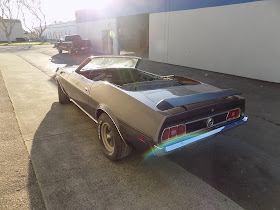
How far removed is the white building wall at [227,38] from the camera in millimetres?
7909

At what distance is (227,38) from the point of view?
30.8 feet

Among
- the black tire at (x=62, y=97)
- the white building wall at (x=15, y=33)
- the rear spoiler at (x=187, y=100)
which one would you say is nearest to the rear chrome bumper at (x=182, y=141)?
the rear spoiler at (x=187, y=100)

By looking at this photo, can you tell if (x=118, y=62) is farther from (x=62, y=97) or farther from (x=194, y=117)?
(x=194, y=117)

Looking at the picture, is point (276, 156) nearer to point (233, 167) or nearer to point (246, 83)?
point (233, 167)

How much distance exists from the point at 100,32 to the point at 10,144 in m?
18.1

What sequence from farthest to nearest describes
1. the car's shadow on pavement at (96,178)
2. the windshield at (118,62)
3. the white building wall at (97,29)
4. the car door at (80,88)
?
1. the white building wall at (97,29)
2. the windshield at (118,62)
3. the car door at (80,88)
4. the car's shadow on pavement at (96,178)

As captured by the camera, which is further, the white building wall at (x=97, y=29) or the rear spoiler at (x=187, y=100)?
the white building wall at (x=97, y=29)

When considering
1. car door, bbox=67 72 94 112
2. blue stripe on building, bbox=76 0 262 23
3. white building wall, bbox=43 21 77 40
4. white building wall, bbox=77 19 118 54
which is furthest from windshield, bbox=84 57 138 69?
white building wall, bbox=43 21 77 40

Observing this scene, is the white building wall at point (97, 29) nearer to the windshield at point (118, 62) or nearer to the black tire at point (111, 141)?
the windshield at point (118, 62)

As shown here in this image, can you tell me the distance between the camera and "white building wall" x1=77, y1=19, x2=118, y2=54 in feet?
58.2

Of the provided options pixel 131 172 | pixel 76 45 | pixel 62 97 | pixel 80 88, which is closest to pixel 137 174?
pixel 131 172

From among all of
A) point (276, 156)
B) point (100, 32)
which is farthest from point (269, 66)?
point (100, 32)

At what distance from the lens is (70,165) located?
2.83 metres

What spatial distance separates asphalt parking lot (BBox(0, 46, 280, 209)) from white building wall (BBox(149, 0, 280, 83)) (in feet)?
16.1
